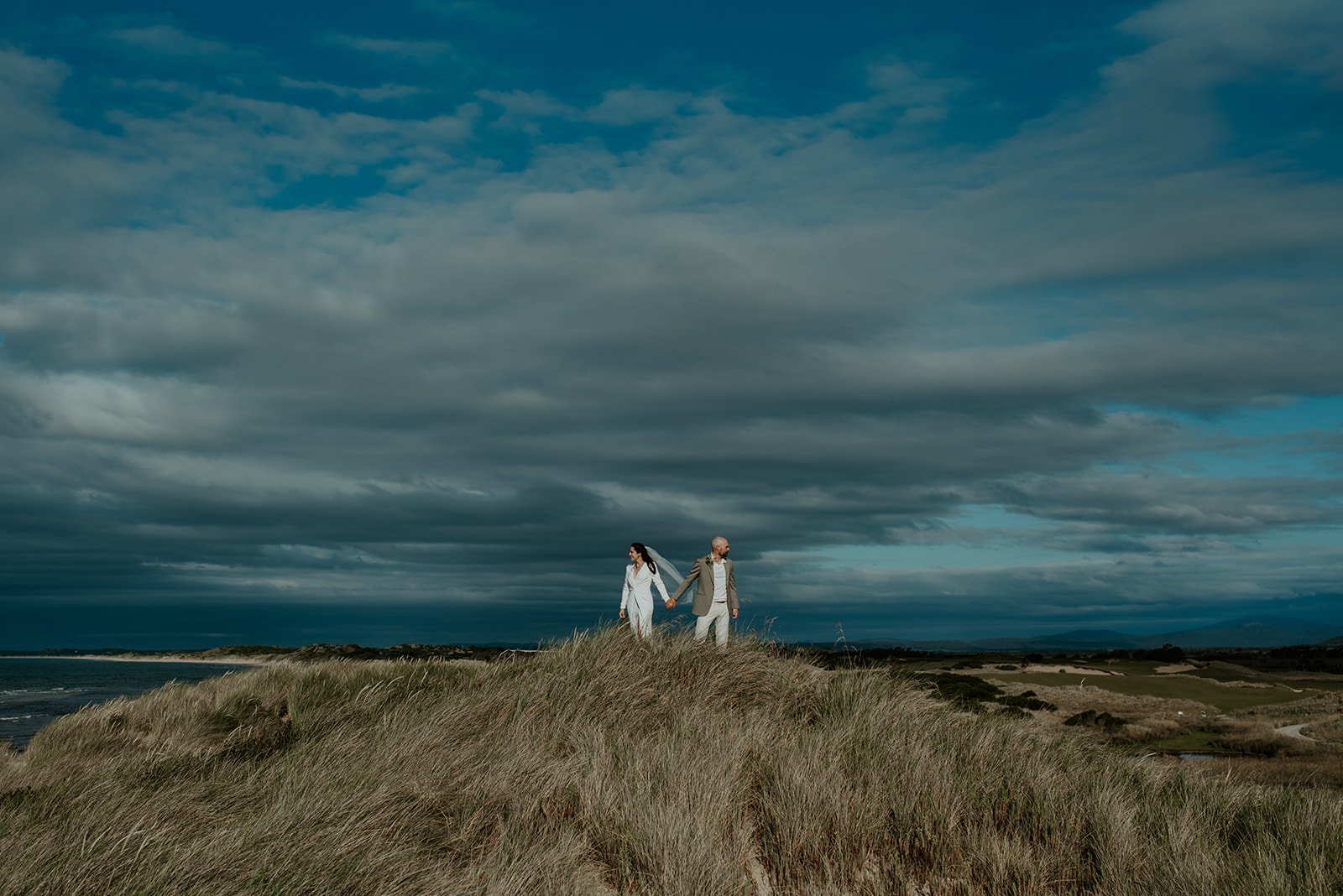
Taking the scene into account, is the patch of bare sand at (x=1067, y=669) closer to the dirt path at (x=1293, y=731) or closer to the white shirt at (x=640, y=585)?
the dirt path at (x=1293, y=731)

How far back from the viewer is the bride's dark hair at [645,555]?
52.0ft

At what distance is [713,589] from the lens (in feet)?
48.8

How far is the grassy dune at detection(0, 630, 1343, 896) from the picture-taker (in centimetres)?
568

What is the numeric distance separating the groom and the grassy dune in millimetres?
3671

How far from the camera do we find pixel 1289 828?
7766 millimetres

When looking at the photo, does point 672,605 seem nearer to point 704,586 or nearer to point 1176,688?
point 704,586

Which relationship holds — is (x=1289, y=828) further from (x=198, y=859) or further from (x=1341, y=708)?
(x=1341, y=708)

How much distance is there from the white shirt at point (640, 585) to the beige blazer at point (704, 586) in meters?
0.74

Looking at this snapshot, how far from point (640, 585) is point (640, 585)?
0.02m

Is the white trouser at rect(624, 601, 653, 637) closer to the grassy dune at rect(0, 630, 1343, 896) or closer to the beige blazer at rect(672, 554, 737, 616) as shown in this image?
the beige blazer at rect(672, 554, 737, 616)

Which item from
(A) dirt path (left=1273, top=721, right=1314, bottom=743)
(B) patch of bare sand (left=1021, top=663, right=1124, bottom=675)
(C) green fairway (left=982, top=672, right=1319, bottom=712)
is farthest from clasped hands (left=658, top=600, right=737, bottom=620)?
(B) patch of bare sand (left=1021, top=663, right=1124, bottom=675)

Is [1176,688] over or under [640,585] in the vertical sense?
under

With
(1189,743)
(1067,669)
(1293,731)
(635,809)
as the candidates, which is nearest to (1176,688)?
(1067,669)

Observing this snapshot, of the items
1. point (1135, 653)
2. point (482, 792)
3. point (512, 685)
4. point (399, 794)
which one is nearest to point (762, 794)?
point (482, 792)
